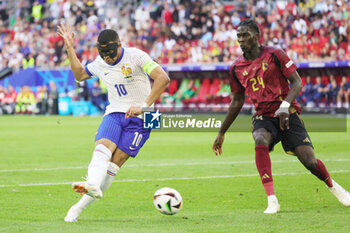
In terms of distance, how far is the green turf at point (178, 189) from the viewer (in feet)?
21.0

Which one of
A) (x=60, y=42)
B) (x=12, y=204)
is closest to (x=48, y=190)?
(x=12, y=204)

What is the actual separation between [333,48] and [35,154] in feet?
56.8

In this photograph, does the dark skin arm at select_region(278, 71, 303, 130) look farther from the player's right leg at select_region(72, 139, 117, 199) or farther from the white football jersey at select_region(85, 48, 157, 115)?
the player's right leg at select_region(72, 139, 117, 199)

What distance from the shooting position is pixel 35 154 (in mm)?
15031

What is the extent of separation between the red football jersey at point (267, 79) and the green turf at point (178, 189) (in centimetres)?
122

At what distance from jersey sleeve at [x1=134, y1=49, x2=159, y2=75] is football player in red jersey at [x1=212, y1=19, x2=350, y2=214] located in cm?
107

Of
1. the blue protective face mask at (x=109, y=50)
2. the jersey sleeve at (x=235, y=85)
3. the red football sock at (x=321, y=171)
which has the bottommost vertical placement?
the red football sock at (x=321, y=171)

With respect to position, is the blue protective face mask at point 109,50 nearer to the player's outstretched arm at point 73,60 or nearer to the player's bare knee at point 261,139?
the player's outstretched arm at point 73,60

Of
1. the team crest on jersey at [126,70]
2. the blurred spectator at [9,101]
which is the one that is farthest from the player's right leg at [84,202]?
the blurred spectator at [9,101]

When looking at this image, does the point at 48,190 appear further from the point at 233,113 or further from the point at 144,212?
the point at 233,113

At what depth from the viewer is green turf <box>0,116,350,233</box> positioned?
6.39 meters

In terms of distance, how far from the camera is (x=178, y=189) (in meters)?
9.37

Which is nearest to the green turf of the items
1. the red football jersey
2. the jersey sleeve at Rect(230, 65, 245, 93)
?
the red football jersey

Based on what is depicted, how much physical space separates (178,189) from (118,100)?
2.63 m
